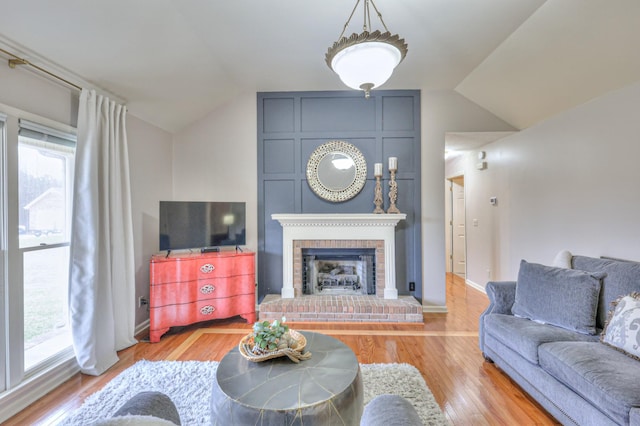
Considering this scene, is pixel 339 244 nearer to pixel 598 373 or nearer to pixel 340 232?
pixel 340 232

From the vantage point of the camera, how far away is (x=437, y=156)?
3.84 meters

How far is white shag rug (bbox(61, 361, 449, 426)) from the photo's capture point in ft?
5.98

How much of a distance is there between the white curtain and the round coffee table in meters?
1.53

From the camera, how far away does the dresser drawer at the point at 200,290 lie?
117 inches

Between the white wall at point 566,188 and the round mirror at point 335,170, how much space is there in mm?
2067

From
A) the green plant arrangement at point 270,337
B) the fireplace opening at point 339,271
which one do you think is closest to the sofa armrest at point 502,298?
the fireplace opening at point 339,271

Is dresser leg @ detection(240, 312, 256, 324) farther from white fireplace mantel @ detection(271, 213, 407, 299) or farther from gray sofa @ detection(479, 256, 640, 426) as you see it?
gray sofa @ detection(479, 256, 640, 426)

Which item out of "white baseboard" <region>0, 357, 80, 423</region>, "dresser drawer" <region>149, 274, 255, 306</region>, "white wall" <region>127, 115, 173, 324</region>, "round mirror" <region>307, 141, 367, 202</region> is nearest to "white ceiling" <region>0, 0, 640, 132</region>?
"white wall" <region>127, 115, 173, 324</region>

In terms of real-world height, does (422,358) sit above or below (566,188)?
below

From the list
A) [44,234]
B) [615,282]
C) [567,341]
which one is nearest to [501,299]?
[567,341]

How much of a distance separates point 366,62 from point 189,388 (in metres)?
2.55

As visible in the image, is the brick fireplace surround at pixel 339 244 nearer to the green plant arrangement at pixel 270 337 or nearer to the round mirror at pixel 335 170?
the round mirror at pixel 335 170

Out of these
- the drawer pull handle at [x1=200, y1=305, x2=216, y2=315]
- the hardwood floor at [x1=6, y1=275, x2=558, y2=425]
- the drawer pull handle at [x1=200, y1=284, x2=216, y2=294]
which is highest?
the drawer pull handle at [x1=200, y1=284, x2=216, y2=294]

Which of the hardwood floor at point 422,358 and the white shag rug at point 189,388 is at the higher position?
the white shag rug at point 189,388
